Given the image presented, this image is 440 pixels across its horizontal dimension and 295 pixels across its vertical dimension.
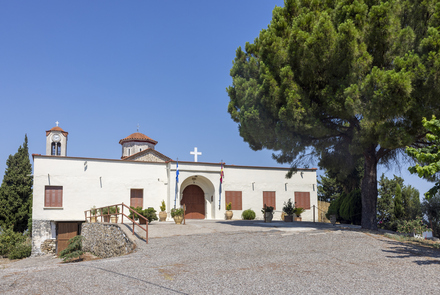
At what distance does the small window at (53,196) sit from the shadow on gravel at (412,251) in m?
17.2

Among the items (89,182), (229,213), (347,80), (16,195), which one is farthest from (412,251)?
(16,195)

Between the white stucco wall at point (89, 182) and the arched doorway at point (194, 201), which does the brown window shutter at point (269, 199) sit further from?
the white stucco wall at point (89, 182)

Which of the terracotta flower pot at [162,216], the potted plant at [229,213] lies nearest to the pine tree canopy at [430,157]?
the terracotta flower pot at [162,216]

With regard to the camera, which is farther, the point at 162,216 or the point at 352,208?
the point at 162,216

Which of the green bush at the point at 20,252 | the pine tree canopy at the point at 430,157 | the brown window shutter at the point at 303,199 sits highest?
the pine tree canopy at the point at 430,157

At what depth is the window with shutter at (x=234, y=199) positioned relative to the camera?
2430 cm

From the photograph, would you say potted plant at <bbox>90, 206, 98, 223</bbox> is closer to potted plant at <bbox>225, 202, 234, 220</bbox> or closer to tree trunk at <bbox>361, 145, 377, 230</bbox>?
potted plant at <bbox>225, 202, 234, 220</bbox>

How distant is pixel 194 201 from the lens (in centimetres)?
2464

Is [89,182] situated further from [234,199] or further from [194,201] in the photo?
[234,199]

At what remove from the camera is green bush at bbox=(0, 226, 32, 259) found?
70.4 ft

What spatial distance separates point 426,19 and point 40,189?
65.7ft

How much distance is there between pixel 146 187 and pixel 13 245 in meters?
9.18

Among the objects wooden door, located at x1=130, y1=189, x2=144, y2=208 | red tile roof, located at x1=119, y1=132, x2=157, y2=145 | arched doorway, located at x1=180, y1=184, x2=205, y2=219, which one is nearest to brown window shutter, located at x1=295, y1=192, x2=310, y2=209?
arched doorway, located at x1=180, y1=184, x2=205, y2=219

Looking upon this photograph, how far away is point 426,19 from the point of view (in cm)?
1319
